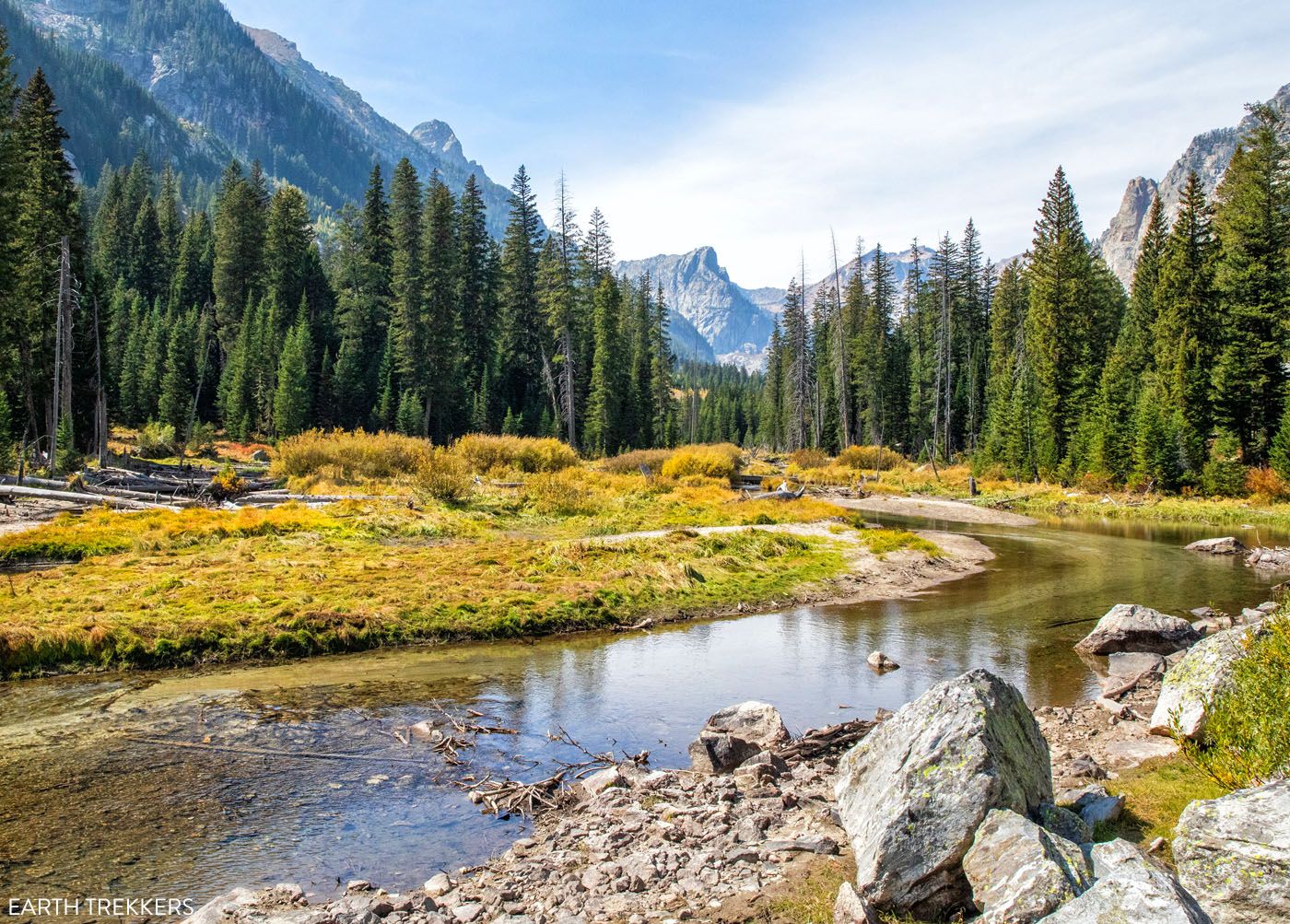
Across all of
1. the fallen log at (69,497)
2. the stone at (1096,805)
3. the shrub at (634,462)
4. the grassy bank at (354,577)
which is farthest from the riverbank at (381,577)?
the shrub at (634,462)

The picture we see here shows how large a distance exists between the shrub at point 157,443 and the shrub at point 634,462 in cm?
2996

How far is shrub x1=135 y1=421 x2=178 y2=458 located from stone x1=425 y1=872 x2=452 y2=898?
175 feet

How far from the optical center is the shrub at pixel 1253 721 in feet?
21.9

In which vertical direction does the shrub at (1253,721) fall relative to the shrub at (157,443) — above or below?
below

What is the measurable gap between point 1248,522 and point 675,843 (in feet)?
134

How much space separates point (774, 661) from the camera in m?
15.4

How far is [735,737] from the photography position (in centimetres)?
997

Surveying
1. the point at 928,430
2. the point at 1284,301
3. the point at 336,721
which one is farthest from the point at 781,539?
the point at 928,430

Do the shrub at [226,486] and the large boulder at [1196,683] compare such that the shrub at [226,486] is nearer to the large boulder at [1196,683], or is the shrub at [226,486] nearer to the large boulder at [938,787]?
the large boulder at [938,787]

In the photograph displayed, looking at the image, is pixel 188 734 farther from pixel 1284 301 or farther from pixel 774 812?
pixel 1284 301

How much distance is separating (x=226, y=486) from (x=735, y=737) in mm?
28304

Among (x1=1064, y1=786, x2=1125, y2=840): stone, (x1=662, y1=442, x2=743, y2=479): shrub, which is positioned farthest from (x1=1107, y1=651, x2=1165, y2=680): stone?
(x1=662, y1=442, x2=743, y2=479): shrub

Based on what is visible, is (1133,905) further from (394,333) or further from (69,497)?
(394,333)

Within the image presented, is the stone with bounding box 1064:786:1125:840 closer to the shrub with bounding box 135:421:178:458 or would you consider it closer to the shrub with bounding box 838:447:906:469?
the shrub with bounding box 135:421:178:458
